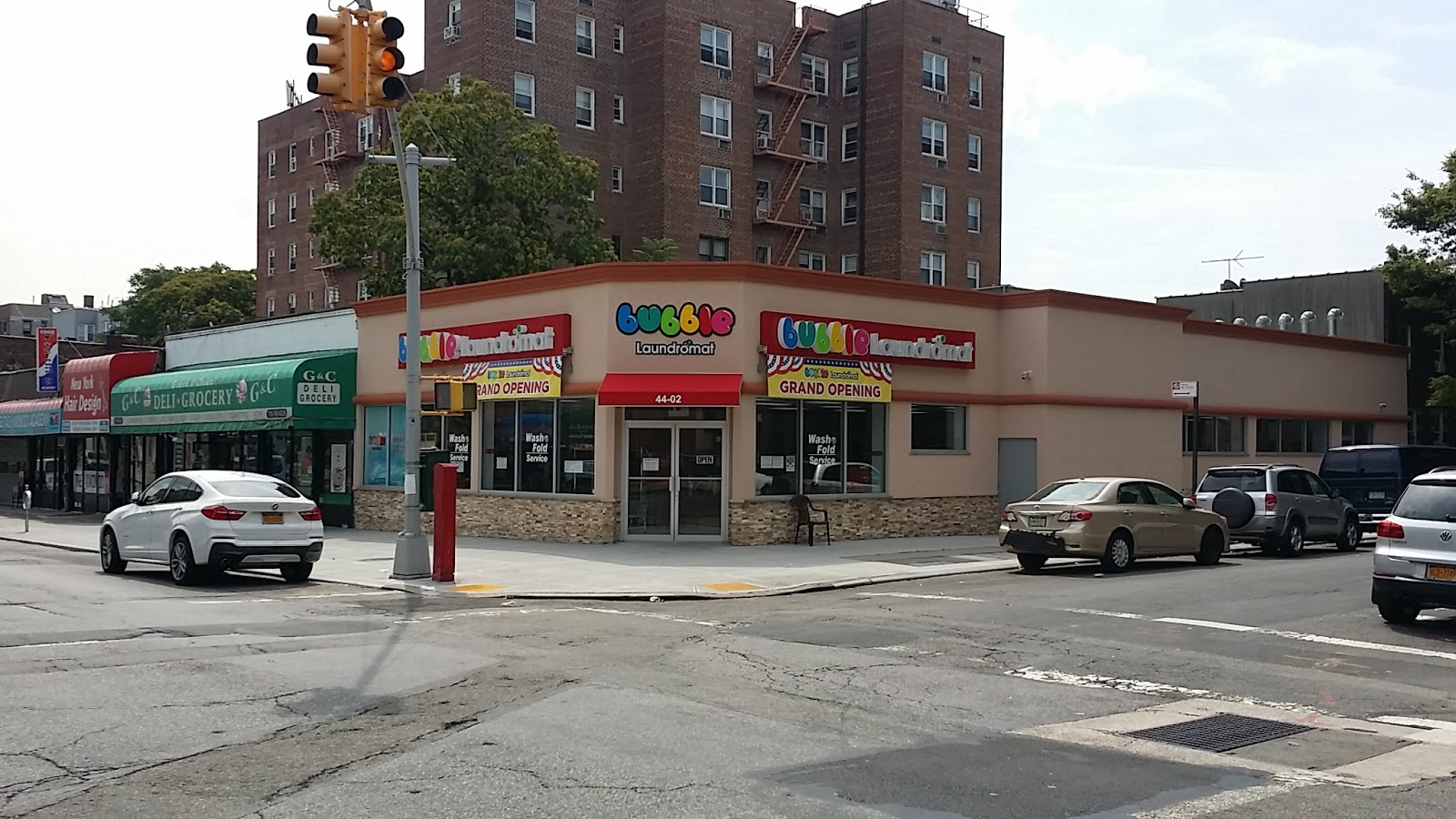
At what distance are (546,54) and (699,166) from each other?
7505 mm

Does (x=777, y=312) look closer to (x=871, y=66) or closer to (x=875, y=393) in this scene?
(x=875, y=393)

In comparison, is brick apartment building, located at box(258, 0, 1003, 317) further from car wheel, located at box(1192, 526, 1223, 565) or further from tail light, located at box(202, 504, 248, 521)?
tail light, located at box(202, 504, 248, 521)

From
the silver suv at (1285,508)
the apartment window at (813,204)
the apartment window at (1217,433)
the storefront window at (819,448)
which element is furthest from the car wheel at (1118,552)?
the apartment window at (813,204)

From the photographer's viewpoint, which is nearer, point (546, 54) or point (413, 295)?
point (413, 295)

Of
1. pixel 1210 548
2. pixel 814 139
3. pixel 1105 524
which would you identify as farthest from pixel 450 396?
pixel 814 139

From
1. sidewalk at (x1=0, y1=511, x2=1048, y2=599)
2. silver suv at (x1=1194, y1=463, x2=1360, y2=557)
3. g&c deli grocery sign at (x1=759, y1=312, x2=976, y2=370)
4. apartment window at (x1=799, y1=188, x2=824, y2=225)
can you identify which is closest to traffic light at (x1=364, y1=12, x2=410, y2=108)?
sidewalk at (x1=0, y1=511, x2=1048, y2=599)

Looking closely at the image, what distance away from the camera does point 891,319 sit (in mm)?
26406

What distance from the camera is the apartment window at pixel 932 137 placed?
56.3 metres

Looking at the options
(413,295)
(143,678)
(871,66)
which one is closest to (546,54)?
(871,66)

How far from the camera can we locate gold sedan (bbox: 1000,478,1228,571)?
19422mm

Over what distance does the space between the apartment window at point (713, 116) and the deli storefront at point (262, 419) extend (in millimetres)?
23605

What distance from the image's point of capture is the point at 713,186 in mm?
53156

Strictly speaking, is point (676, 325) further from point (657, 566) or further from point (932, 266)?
point (932, 266)

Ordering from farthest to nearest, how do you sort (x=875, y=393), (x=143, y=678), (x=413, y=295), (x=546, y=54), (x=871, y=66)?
(x=871, y=66) < (x=546, y=54) < (x=875, y=393) < (x=413, y=295) < (x=143, y=678)
